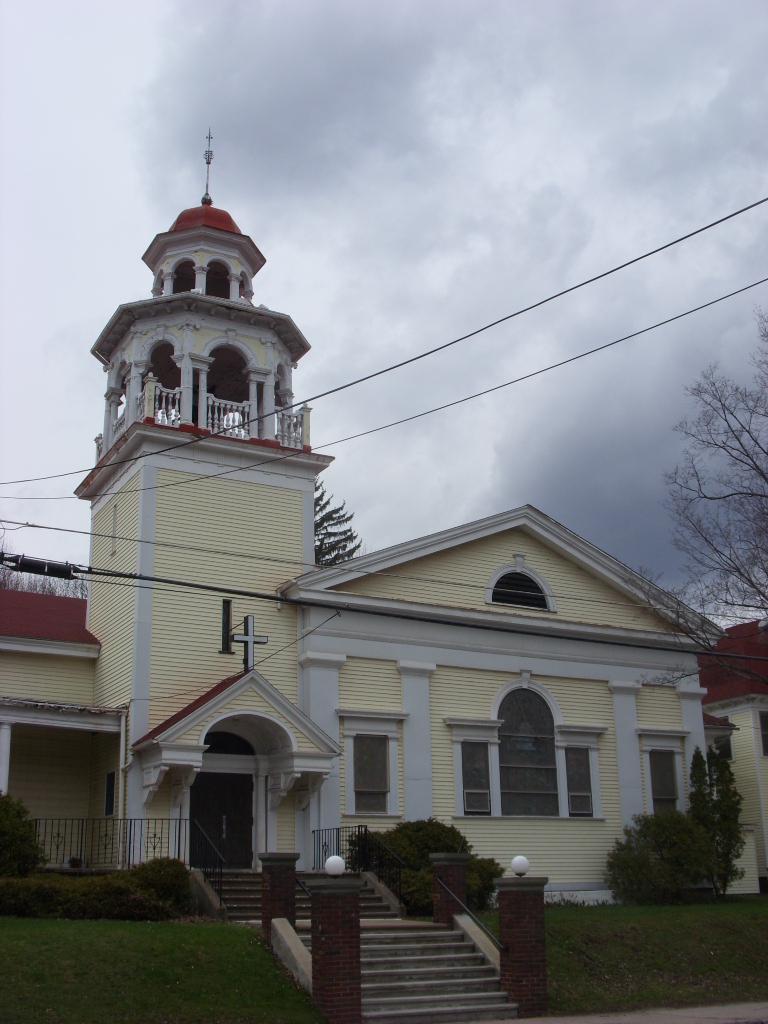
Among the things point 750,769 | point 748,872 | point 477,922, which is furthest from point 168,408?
point 750,769

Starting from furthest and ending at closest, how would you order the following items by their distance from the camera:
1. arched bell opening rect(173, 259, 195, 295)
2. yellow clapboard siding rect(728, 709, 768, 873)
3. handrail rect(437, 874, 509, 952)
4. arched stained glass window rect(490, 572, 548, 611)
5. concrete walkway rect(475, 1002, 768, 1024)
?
yellow clapboard siding rect(728, 709, 768, 873)
arched bell opening rect(173, 259, 195, 295)
arched stained glass window rect(490, 572, 548, 611)
handrail rect(437, 874, 509, 952)
concrete walkway rect(475, 1002, 768, 1024)

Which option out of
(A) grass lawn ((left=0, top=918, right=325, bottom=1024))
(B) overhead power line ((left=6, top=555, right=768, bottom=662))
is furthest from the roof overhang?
(A) grass lawn ((left=0, top=918, right=325, bottom=1024))

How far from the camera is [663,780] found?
2786 centimetres

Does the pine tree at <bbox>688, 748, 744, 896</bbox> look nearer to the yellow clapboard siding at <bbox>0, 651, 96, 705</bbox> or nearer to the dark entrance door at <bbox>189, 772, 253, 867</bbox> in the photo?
the dark entrance door at <bbox>189, 772, 253, 867</bbox>

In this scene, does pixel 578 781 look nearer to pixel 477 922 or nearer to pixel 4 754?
pixel 477 922

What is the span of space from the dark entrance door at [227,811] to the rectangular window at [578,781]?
25.7 feet

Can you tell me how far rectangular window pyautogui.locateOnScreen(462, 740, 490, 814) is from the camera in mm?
25062

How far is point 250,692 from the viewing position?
21.8m

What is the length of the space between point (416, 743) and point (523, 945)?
854cm

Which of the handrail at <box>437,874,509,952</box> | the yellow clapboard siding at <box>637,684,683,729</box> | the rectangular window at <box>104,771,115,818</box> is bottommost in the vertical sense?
the handrail at <box>437,874,509,952</box>

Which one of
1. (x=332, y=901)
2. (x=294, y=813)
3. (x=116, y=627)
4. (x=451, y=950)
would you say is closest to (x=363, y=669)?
(x=294, y=813)

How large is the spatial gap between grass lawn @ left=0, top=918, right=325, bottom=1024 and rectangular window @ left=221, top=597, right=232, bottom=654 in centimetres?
825

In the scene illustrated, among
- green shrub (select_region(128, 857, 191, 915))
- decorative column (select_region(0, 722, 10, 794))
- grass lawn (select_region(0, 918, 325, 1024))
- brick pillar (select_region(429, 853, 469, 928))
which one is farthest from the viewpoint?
decorative column (select_region(0, 722, 10, 794))

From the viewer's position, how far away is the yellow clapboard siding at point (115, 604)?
2336 centimetres
